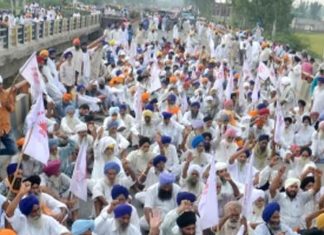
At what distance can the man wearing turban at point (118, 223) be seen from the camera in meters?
5.68

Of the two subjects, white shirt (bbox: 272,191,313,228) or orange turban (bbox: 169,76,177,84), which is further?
orange turban (bbox: 169,76,177,84)

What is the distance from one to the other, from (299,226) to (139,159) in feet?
7.81

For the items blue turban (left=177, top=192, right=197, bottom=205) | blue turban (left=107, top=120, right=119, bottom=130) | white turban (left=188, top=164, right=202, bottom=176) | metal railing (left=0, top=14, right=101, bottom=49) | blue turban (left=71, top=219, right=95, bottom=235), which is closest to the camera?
blue turban (left=71, top=219, right=95, bottom=235)

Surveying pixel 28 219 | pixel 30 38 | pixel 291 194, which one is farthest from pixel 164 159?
pixel 30 38

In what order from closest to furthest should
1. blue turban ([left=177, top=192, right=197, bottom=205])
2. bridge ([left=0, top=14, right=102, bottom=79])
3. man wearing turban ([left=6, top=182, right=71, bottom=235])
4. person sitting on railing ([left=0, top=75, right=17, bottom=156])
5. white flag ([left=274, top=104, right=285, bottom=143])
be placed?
man wearing turban ([left=6, top=182, right=71, bottom=235]) < blue turban ([left=177, top=192, right=197, bottom=205]) < person sitting on railing ([left=0, top=75, right=17, bottom=156]) < white flag ([left=274, top=104, right=285, bottom=143]) < bridge ([left=0, top=14, right=102, bottom=79])

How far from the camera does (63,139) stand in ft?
28.2

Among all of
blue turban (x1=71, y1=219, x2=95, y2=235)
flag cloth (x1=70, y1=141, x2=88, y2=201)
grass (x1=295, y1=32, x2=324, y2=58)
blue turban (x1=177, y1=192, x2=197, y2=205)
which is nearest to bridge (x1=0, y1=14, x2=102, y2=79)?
flag cloth (x1=70, y1=141, x2=88, y2=201)

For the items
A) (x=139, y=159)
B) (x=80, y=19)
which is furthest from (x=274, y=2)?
(x=139, y=159)

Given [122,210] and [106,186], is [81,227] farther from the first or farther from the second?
[106,186]

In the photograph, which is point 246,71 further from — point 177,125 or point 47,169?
point 47,169

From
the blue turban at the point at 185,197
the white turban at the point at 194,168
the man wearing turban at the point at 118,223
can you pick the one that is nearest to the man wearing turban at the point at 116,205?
the man wearing turban at the point at 118,223

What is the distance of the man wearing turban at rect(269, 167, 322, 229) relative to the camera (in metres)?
7.01

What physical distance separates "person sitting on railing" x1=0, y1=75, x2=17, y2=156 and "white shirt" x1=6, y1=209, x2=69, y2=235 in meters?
3.04

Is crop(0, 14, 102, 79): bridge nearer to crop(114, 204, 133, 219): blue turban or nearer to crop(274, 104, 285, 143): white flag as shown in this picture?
crop(274, 104, 285, 143): white flag
